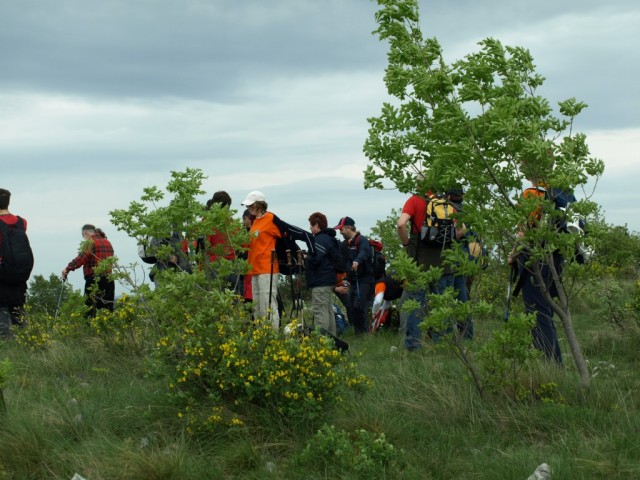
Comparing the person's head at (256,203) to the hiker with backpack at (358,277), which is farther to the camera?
the hiker with backpack at (358,277)

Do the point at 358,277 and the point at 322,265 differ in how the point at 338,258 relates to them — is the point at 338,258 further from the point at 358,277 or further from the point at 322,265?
the point at 358,277

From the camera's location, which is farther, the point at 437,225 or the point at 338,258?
the point at 338,258

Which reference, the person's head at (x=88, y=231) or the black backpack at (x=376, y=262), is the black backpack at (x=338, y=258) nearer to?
the black backpack at (x=376, y=262)

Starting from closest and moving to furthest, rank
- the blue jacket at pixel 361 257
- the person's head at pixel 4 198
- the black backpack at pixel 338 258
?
the black backpack at pixel 338 258, the person's head at pixel 4 198, the blue jacket at pixel 361 257

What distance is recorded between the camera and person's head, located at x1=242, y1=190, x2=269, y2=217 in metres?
10.0

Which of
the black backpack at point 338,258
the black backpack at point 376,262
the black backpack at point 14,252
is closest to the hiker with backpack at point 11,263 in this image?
the black backpack at point 14,252

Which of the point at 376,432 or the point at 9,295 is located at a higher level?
the point at 9,295

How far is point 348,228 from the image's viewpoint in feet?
44.3

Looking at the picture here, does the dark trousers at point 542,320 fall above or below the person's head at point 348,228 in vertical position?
below

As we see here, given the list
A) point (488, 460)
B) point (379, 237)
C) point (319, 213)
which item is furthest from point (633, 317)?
point (379, 237)

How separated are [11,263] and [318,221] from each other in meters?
4.32

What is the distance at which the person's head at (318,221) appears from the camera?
453 inches

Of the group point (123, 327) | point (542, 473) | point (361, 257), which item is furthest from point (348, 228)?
point (542, 473)

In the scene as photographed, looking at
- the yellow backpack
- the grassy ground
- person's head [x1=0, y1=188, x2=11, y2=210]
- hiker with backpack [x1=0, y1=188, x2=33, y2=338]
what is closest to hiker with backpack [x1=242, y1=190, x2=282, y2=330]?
the yellow backpack
